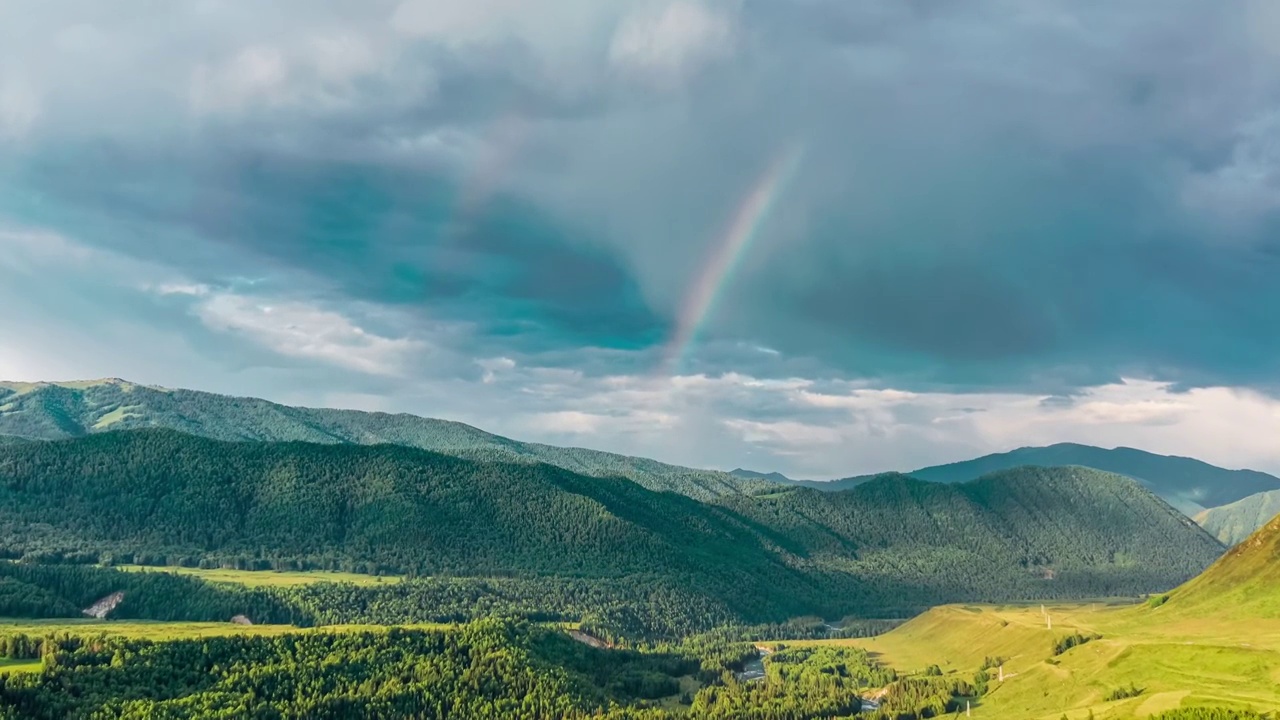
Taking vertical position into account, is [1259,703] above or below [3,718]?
above

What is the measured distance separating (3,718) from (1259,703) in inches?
9789

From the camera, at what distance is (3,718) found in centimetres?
19862

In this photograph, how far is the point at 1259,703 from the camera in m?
196

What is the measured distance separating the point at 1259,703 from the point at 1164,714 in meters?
21.1

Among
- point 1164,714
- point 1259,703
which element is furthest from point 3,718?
point 1259,703

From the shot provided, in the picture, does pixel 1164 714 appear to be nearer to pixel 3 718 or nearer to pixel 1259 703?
pixel 1259 703

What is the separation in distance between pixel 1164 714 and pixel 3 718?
748 ft

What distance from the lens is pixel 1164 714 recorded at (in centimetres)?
19200
